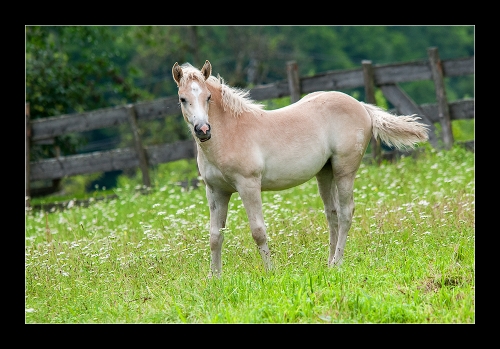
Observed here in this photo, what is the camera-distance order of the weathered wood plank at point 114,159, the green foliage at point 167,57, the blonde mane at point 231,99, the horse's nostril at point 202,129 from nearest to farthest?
the horse's nostril at point 202,129 → the blonde mane at point 231,99 → the weathered wood plank at point 114,159 → the green foliage at point 167,57

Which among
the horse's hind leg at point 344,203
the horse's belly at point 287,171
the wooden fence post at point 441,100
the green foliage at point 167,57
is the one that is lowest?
the horse's hind leg at point 344,203

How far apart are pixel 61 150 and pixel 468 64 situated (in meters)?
10.1

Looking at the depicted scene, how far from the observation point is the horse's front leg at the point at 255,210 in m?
6.00

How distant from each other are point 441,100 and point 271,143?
6.43 metres

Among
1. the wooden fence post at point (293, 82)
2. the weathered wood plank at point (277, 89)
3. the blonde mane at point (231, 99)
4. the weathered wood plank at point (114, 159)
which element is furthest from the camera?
the weathered wood plank at point (114, 159)

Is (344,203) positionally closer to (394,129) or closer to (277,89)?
(394,129)

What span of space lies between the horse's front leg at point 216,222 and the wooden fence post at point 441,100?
6580 millimetres

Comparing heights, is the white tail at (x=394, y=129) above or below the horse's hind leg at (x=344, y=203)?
above

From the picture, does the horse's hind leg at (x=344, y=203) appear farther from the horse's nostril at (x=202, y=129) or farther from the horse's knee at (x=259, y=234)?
the horse's nostril at (x=202, y=129)

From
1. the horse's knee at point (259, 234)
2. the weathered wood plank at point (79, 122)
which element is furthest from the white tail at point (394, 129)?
the weathered wood plank at point (79, 122)

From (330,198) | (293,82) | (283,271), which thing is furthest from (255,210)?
(293,82)

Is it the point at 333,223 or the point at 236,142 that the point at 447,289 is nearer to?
the point at 333,223

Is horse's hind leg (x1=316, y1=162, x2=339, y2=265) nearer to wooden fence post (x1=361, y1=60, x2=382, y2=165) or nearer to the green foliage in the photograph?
the green foliage

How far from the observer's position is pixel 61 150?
1667 centimetres
